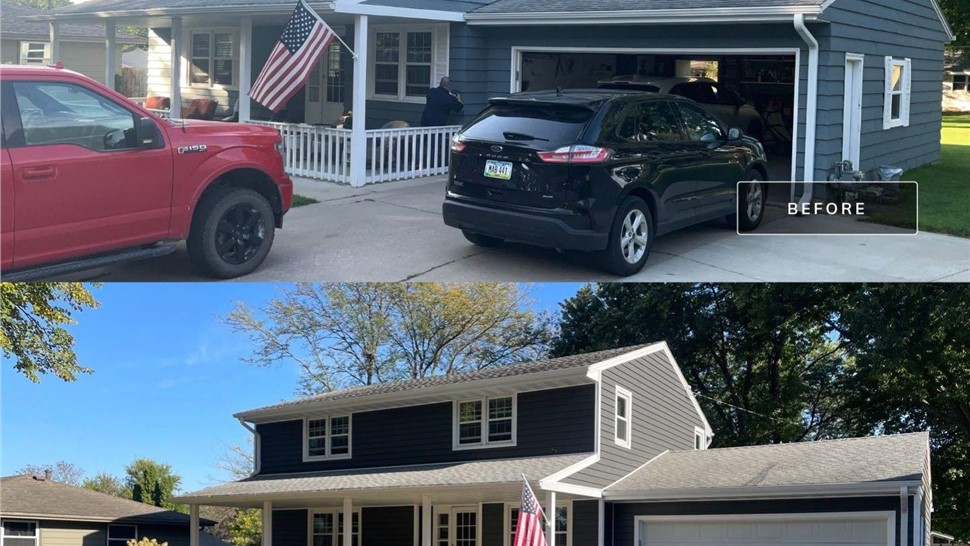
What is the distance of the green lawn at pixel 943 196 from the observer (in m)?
13.6

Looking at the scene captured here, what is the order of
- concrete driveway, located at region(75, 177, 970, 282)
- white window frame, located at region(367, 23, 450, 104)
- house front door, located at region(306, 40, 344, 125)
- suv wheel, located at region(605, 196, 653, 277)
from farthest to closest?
house front door, located at region(306, 40, 344, 125) → white window frame, located at region(367, 23, 450, 104) → concrete driveway, located at region(75, 177, 970, 282) → suv wheel, located at region(605, 196, 653, 277)

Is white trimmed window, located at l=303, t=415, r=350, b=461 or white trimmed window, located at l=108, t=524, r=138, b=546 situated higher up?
white trimmed window, located at l=303, t=415, r=350, b=461

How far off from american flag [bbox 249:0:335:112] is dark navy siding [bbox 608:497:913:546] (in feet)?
24.2

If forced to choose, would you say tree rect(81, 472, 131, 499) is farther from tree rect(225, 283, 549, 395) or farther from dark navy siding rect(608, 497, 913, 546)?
dark navy siding rect(608, 497, 913, 546)

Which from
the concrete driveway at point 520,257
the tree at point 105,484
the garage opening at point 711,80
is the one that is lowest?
the tree at point 105,484

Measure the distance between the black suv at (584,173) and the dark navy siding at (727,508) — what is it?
3703 millimetres

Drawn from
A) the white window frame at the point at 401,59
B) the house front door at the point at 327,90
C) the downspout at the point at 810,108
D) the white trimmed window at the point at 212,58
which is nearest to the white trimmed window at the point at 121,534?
the house front door at the point at 327,90

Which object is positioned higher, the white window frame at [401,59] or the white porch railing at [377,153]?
the white window frame at [401,59]

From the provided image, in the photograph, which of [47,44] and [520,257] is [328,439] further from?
[47,44]

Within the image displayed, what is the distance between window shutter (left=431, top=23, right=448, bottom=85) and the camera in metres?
18.1

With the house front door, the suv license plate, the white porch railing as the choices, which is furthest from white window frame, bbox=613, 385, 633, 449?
the house front door

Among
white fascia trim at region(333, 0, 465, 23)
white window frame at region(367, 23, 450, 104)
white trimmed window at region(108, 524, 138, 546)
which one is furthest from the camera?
white trimmed window at region(108, 524, 138, 546)

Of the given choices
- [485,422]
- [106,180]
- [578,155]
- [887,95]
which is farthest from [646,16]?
[106,180]

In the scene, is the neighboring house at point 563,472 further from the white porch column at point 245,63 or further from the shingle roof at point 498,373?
the white porch column at point 245,63
